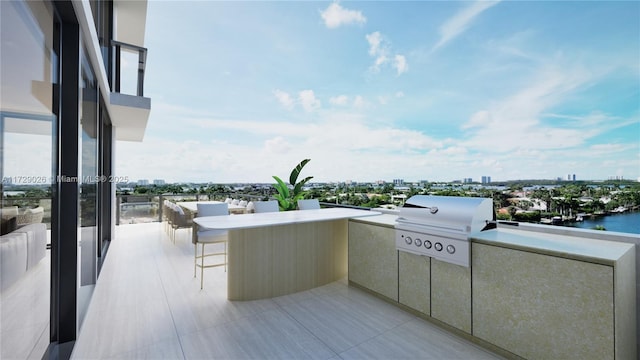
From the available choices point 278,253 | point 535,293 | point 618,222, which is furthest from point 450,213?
point 278,253

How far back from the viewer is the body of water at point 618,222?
6.54 feet

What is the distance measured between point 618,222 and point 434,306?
1.48 m

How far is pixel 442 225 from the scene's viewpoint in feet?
7.38

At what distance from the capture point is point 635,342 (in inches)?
71.8

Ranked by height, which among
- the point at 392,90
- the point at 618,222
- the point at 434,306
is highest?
the point at 392,90

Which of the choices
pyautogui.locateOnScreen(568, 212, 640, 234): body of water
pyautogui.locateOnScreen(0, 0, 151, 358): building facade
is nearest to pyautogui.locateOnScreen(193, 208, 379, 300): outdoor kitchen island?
pyautogui.locateOnScreen(0, 0, 151, 358): building facade

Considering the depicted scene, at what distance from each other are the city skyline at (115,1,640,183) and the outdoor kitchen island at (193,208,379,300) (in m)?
1.35

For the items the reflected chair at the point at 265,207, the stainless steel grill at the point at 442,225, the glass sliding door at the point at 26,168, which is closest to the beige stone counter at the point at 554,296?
the stainless steel grill at the point at 442,225

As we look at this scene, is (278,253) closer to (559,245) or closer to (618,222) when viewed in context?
(559,245)

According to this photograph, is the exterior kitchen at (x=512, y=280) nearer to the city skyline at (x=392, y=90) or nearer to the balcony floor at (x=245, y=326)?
the balcony floor at (x=245, y=326)

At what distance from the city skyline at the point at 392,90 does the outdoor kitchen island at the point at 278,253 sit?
53.1 inches

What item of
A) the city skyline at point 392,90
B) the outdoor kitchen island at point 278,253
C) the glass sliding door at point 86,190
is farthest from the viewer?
the outdoor kitchen island at point 278,253

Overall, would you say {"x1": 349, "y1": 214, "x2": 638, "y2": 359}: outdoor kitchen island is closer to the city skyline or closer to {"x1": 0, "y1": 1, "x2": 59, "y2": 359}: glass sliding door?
the city skyline

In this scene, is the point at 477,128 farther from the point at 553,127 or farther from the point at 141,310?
the point at 141,310
